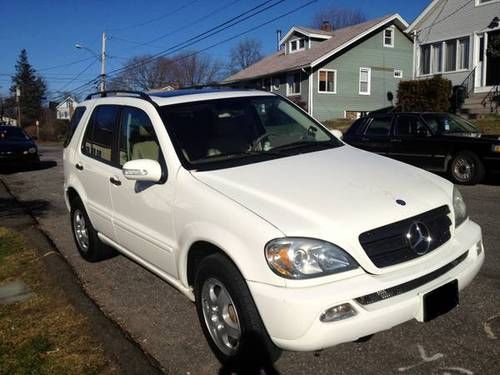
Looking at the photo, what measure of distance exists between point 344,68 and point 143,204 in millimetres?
30415

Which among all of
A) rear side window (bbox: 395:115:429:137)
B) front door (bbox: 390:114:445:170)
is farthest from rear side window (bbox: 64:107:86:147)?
rear side window (bbox: 395:115:429:137)

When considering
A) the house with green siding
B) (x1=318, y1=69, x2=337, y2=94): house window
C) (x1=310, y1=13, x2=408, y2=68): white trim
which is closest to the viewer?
(x1=310, y1=13, x2=408, y2=68): white trim

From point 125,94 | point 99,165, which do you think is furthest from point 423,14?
point 99,165

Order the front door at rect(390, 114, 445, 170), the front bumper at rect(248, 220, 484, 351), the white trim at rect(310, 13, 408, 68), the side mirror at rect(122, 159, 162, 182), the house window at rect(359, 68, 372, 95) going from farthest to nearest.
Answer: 1. the house window at rect(359, 68, 372, 95)
2. the white trim at rect(310, 13, 408, 68)
3. the front door at rect(390, 114, 445, 170)
4. the side mirror at rect(122, 159, 162, 182)
5. the front bumper at rect(248, 220, 484, 351)

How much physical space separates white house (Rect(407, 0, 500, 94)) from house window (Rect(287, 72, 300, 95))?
8505 mm

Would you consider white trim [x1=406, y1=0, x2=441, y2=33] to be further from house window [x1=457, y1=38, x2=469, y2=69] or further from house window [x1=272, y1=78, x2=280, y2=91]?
house window [x1=272, y1=78, x2=280, y2=91]

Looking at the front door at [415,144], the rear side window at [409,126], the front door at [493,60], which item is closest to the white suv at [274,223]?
the front door at [415,144]

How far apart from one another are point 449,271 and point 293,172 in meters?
1.20

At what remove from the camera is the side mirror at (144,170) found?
3.66 metres

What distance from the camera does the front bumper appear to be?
8.75ft

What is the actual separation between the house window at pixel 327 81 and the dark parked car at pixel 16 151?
19635 millimetres

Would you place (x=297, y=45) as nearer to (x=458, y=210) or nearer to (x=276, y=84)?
(x=276, y=84)

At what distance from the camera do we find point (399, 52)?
34719mm

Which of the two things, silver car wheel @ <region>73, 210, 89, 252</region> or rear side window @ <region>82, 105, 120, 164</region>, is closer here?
rear side window @ <region>82, 105, 120, 164</region>
